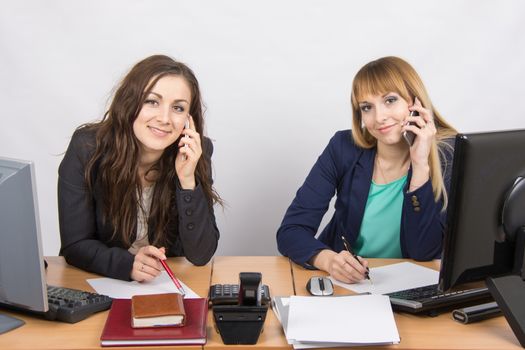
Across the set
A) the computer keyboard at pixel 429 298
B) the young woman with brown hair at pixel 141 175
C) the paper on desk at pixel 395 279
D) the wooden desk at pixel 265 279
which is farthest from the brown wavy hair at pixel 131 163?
the computer keyboard at pixel 429 298

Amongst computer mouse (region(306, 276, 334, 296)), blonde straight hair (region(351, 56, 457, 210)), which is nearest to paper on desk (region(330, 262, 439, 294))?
computer mouse (region(306, 276, 334, 296))

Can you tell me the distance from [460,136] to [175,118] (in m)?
1.01

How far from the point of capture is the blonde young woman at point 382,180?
2.24m

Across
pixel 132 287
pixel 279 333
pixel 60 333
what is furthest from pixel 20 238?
pixel 279 333

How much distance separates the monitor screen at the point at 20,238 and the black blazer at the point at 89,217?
1.52 feet

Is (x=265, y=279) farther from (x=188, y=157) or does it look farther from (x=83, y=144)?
(x=83, y=144)

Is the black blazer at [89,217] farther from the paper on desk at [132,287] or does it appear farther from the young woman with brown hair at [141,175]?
the paper on desk at [132,287]

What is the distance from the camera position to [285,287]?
194cm

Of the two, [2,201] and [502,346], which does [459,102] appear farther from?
[2,201]

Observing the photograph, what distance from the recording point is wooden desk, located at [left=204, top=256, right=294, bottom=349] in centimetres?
157

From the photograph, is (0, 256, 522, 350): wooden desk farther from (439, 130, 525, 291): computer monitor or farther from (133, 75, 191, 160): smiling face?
(133, 75, 191, 160): smiling face

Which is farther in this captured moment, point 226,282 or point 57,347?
point 226,282

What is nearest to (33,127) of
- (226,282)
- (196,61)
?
(196,61)

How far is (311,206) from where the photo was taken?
2.42m
